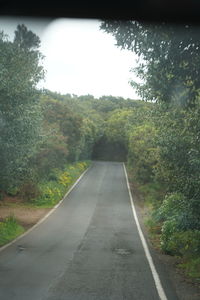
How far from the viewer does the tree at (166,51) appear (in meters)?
8.34

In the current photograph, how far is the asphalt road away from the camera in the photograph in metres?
8.48

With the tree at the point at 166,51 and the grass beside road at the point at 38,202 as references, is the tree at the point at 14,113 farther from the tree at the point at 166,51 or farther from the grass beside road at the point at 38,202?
the tree at the point at 166,51

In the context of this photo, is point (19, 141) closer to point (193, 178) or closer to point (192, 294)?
point (193, 178)

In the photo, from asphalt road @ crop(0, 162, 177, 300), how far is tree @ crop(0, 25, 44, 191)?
272 centimetres

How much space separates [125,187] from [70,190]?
20.4 feet

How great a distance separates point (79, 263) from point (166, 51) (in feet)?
19.9

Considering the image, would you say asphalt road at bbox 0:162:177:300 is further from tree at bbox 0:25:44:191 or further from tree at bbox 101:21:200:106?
tree at bbox 101:21:200:106

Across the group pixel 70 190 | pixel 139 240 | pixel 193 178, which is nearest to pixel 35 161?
pixel 70 190

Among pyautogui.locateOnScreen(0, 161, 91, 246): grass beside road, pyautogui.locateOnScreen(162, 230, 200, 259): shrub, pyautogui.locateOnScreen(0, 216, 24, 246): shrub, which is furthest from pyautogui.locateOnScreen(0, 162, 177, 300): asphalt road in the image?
pyautogui.locateOnScreen(162, 230, 200, 259): shrub

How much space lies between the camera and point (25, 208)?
25250 millimetres

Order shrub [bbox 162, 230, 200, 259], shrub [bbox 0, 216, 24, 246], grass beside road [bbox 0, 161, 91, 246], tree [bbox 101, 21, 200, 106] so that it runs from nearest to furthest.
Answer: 1. tree [bbox 101, 21, 200, 106]
2. shrub [bbox 162, 230, 200, 259]
3. shrub [bbox 0, 216, 24, 246]
4. grass beside road [bbox 0, 161, 91, 246]

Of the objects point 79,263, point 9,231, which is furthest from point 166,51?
point 9,231

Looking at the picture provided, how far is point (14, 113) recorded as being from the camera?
14.1 metres

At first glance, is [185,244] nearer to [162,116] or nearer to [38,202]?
[162,116]
